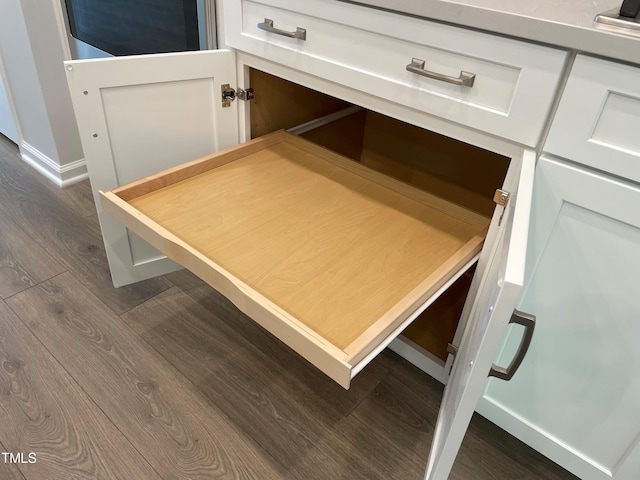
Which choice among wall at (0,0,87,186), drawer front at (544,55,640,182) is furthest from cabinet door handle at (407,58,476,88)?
wall at (0,0,87,186)

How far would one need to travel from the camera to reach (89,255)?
1613 mm

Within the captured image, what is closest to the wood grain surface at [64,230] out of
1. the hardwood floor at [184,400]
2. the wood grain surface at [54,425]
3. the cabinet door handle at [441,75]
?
the hardwood floor at [184,400]

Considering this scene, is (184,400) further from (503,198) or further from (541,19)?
(541,19)

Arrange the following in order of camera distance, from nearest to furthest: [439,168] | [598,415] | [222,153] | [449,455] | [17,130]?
[449,455]
[598,415]
[222,153]
[439,168]
[17,130]

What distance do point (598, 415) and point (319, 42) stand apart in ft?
2.99

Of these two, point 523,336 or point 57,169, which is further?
point 57,169

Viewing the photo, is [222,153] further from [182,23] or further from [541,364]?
[541,364]

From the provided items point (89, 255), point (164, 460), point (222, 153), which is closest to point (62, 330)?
point (89, 255)

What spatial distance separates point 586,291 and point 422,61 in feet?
1.61

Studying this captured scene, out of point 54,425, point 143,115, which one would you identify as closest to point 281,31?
point 143,115

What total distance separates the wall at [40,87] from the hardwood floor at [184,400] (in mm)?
574

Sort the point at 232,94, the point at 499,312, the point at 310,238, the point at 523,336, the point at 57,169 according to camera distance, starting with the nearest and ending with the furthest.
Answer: the point at 499,312 → the point at 523,336 → the point at 310,238 → the point at 232,94 → the point at 57,169

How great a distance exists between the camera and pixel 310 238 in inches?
39.0

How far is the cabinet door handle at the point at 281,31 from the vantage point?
1.01m
